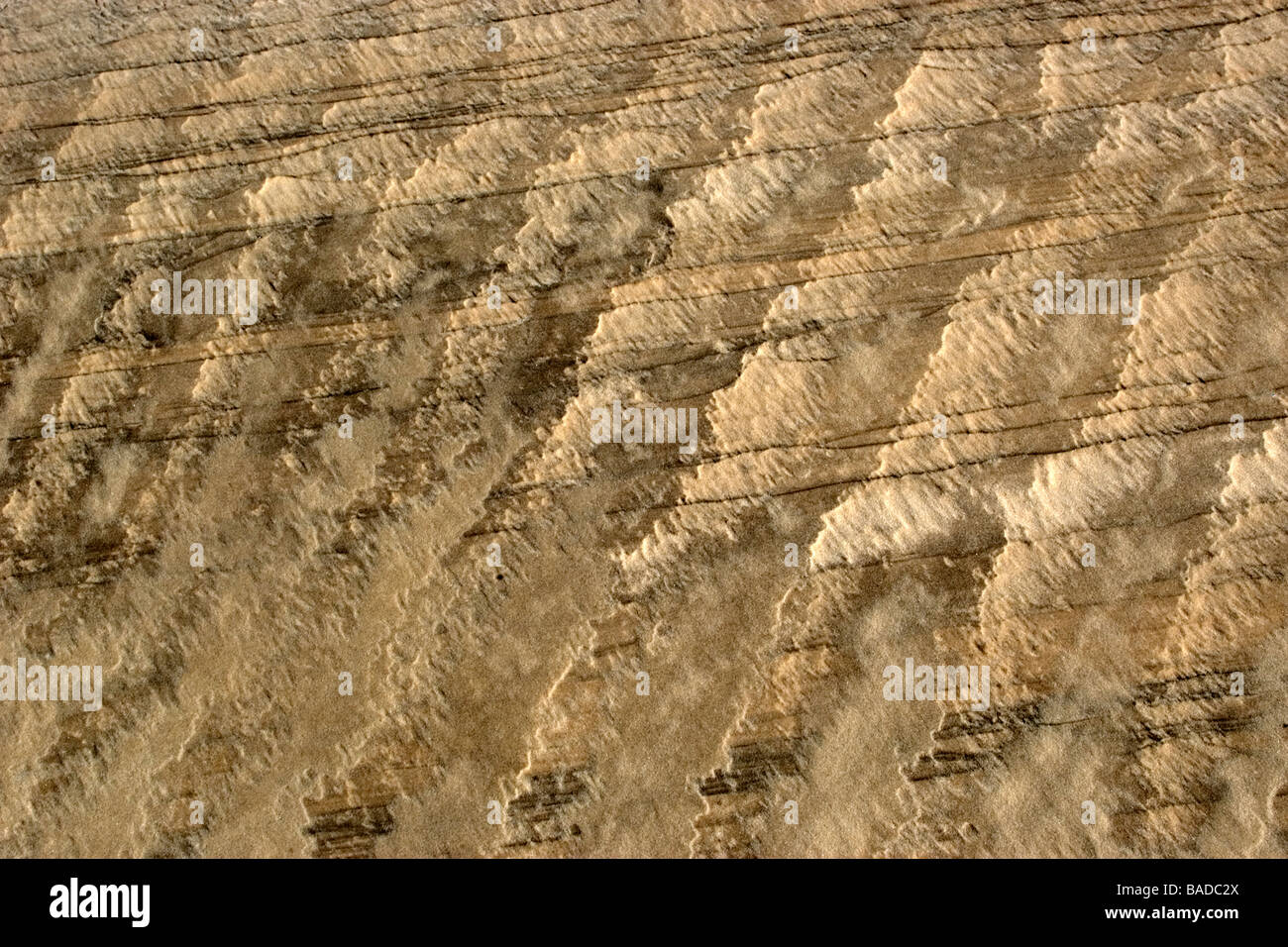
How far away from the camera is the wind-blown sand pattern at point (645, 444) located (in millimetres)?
Answer: 1938

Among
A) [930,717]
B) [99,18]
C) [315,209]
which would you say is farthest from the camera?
[99,18]

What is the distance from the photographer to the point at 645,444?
208cm

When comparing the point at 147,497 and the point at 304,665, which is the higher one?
the point at 147,497

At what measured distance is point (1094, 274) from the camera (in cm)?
211

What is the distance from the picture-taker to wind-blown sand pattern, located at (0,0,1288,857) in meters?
1.94

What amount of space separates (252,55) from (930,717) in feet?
6.89

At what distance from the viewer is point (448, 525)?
80.4 inches

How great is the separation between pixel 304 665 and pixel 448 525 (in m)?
0.40

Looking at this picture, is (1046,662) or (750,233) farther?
(750,233)

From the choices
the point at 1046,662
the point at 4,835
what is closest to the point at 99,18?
the point at 4,835

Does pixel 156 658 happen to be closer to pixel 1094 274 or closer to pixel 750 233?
pixel 750 233

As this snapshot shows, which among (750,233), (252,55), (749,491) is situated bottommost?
(749,491)

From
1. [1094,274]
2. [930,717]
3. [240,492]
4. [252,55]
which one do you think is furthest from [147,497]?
[1094,274]

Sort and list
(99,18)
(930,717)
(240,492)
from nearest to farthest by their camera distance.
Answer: (930,717), (240,492), (99,18)
